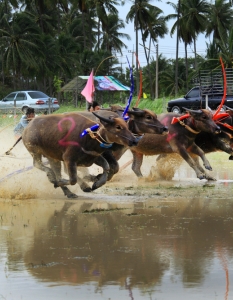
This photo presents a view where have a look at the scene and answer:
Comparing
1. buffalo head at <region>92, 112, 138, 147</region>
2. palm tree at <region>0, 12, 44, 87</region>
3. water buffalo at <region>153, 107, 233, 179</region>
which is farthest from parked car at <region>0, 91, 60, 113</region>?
buffalo head at <region>92, 112, 138, 147</region>

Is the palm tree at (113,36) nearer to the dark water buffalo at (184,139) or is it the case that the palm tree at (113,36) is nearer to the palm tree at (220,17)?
the palm tree at (220,17)

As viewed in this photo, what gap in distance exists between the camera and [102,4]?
63.8 metres

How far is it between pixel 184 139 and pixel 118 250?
6.52m

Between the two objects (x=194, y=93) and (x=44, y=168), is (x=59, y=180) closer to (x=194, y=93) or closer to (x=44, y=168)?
(x=44, y=168)

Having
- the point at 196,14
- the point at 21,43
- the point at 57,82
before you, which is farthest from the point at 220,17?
the point at 21,43

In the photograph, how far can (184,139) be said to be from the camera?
13273mm

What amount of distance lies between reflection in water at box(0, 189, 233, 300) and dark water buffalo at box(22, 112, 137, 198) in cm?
82

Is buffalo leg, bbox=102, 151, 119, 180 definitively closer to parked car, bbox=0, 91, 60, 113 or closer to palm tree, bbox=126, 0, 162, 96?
parked car, bbox=0, 91, 60, 113

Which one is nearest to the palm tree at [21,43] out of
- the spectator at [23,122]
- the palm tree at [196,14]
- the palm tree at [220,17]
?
the palm tree at [196,14]

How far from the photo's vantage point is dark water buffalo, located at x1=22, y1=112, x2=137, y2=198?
10148 mm

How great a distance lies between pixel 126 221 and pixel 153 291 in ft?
10.1

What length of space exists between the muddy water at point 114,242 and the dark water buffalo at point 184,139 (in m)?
0.95

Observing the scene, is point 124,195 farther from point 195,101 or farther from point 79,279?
point 195,101

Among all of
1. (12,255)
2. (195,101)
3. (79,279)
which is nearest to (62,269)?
(79,279)
